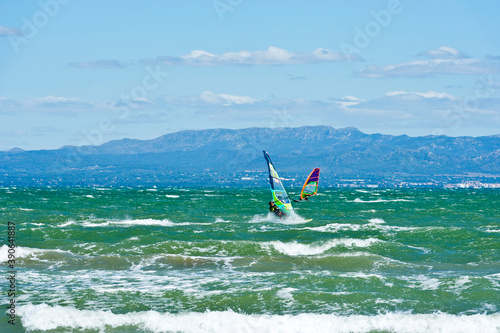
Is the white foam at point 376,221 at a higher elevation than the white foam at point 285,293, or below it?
below

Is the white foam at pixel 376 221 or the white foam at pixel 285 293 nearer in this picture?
the white foam at pixel 285 293

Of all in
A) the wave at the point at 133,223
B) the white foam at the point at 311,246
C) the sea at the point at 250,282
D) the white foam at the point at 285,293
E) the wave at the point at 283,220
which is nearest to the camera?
the sea at the point at 250,282

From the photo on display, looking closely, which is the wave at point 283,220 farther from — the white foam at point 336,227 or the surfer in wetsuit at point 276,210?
the white foam at point 336,227

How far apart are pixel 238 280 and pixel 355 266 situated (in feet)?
19.7

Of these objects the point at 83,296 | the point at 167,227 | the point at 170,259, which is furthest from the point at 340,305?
the point at 167,227

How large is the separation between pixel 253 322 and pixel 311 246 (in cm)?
1705

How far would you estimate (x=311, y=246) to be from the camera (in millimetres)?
36719

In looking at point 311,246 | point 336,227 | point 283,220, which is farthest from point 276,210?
point 311,246

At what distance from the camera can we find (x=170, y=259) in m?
30.8

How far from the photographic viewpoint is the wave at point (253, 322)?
19.6m

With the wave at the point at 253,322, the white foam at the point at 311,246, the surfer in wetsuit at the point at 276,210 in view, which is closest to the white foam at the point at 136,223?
the surfer in wetsuit at the point at 276,210

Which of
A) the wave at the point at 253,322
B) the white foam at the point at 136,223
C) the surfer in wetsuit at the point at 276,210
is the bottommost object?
the wave at the point at 253,322

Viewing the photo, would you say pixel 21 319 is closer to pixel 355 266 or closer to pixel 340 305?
pixel 340 305

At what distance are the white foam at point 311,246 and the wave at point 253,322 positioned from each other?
14422 mm
